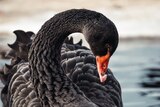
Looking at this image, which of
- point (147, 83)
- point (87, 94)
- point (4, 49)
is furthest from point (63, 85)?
point (4, 49)

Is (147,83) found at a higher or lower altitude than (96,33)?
lower

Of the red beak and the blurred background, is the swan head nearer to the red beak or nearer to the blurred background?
the red beak

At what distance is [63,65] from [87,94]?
1.14 feet

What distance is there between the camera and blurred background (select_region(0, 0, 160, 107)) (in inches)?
268

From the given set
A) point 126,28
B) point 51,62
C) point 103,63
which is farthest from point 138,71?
point 103,63

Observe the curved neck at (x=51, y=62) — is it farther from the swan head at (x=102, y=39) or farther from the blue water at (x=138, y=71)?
the blue water at (x=138, y=71)

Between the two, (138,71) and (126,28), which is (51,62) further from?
(126,28)

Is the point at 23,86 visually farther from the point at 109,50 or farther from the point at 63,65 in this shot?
the point at 109,50

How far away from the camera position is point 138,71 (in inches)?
278

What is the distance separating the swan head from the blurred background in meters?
2.17

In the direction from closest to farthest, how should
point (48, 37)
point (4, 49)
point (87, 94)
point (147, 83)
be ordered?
1. point (48, 37)
2. point (87, 94)
3. point (147, 83)
4. point (4, 49)

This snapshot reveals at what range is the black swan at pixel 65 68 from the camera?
4230 mm

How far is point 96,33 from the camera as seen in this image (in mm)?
4191

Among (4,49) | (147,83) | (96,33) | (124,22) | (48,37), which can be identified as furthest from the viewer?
(124,22)
